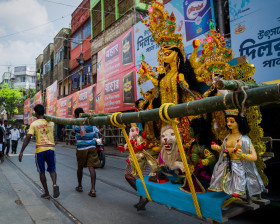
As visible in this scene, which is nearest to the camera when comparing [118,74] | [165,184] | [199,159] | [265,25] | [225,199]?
[225,199]

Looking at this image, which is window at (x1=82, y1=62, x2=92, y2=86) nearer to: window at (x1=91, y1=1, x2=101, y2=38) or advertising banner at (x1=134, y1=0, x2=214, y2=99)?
window at (x1=91, y1=1, x2=101, y2=38)

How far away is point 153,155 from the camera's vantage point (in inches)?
146

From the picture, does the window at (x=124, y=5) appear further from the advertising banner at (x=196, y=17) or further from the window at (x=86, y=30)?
the advertising banner at (x=196, y=17)

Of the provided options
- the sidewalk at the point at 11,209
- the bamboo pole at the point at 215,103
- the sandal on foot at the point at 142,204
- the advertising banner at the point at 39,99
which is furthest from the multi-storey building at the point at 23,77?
the bamboo pole at the point at 215,103

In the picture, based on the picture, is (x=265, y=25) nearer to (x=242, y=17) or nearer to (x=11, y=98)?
(x=242, y=17)

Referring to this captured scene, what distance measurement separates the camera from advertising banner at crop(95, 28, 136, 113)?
12055 millimetres

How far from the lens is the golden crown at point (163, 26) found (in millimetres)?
3418

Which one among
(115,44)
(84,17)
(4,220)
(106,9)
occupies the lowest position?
(4,220)

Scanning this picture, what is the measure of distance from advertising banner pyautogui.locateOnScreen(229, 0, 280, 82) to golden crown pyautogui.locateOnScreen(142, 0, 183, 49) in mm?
4038

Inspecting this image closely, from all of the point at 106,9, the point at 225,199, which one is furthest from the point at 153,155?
the point at 106,9

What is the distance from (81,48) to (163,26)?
2031cm

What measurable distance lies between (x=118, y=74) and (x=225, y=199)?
11550 mm

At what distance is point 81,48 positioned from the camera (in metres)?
22.2

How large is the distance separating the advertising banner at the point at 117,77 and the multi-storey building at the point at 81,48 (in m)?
6.33
